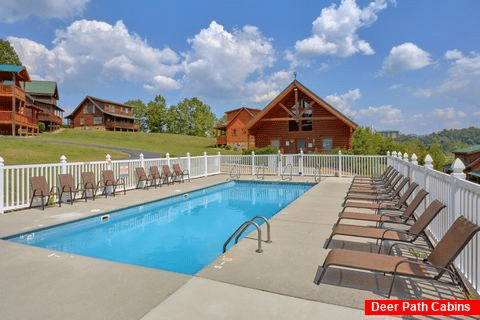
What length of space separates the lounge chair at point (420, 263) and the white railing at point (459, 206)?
0.30 meters

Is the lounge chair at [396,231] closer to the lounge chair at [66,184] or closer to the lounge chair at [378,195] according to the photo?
the lounge chair at [378,195]

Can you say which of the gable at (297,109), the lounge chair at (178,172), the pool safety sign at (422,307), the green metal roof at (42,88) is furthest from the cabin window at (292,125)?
the green metal roof at (42,88)

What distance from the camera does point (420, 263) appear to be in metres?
3.31

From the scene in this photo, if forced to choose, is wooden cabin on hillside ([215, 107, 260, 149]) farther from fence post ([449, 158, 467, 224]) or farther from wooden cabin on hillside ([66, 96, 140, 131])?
fence post ([449, 158, 467, 224])

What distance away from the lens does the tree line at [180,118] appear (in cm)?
7562

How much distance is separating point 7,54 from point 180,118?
37269 millimetres

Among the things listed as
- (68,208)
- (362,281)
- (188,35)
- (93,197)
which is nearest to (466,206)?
(362,281)

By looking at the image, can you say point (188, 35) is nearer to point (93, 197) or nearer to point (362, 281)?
point (93, 197)

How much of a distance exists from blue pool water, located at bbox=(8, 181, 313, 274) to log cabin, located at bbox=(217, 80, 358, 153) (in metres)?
15.3

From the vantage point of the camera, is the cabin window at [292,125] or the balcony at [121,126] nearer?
the cabin window at [292,125]

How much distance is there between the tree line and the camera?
75.6 metres

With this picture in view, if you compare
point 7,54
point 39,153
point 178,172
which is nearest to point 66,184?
point 178,172

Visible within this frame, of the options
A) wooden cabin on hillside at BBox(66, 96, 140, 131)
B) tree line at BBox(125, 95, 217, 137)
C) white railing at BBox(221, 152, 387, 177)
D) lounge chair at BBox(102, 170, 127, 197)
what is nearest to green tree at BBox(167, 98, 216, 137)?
tree line at BBox(125, 95, 217, 137)

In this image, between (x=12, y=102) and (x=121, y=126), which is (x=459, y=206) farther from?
(x=121, y=126)
